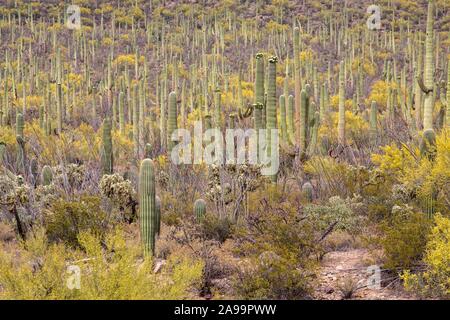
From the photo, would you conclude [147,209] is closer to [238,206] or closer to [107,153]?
[238,206]

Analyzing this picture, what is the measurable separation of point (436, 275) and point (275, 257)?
2.00 metres

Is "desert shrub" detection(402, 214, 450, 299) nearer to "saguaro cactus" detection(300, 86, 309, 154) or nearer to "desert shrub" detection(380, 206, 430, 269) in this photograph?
"desert shrub" detection(380, 206, 430, 269)

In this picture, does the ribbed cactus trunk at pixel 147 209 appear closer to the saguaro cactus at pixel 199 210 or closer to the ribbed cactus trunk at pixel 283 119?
the saguaro cactus at pixel 199 210

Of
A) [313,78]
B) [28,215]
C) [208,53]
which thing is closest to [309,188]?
[28,215]

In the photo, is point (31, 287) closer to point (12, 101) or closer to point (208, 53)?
point (12, 101)

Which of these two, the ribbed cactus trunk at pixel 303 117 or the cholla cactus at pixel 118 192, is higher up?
the ribbed cactus trunk at pixel 303 117

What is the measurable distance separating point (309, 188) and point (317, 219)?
2375 millimetres

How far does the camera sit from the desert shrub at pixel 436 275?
7.46m

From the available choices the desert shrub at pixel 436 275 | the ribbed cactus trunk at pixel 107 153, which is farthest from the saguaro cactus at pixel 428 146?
the ribbed cactus trunk at pixel 107 153

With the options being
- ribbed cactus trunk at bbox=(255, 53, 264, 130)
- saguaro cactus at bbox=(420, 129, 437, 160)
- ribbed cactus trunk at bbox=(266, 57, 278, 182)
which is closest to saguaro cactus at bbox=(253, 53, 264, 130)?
ribbed cactus trunk at bbox=(255, 53, 264, 130)

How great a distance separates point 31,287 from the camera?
20.1ft

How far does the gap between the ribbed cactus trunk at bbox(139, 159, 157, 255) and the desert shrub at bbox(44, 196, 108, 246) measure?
80 centimetres

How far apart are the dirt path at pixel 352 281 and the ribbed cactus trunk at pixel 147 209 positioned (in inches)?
98.6

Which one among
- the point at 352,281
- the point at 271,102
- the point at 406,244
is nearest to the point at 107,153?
the point at 271,102
